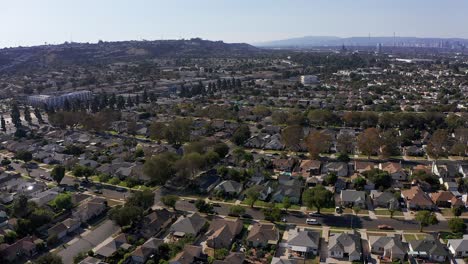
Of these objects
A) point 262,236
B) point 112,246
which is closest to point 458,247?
point 262,236

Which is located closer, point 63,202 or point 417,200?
point 63,202

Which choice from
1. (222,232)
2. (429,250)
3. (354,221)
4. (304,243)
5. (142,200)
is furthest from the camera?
(142,200)

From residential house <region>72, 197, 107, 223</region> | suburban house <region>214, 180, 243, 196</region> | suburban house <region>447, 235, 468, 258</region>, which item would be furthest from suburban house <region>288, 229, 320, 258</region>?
residential house <region>72, 197, 107, 223</region>

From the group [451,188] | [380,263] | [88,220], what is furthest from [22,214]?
[451,188]

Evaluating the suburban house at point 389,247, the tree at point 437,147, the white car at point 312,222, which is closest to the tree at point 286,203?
the white car at point 312,222

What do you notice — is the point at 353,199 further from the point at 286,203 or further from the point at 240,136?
the point at 240,136

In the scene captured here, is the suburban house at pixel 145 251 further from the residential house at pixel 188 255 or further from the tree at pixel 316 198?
the tree at pixel 316 198
